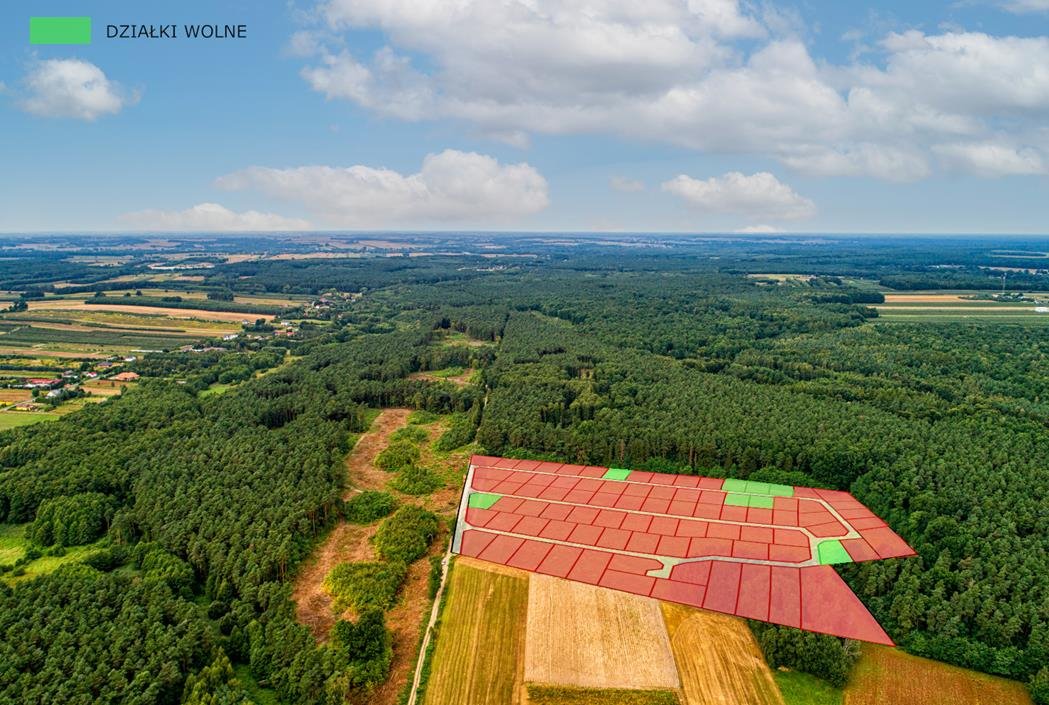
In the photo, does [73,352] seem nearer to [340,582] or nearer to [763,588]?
[340,582]

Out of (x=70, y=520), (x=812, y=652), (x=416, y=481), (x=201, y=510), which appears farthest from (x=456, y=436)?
(x=812, y=652)

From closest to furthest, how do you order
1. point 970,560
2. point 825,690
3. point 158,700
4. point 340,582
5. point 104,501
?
point 158,700 → point 825,690 → point 970,560 → point 340,582 → point 104,501

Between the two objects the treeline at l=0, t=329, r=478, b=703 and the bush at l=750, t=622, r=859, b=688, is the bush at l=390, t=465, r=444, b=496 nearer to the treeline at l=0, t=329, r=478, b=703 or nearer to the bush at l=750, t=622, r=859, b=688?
the treeline at l=0, t=329, r=478, b=703

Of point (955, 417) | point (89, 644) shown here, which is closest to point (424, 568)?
point (89, 644)

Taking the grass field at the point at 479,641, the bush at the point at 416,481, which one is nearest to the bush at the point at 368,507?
the bush at the point at 416,481

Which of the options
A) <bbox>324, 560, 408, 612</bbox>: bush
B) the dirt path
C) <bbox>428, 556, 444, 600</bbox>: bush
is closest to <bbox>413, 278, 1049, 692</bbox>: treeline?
A: the dirt path

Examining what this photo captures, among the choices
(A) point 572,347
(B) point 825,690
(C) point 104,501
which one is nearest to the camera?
(B) point 825,690

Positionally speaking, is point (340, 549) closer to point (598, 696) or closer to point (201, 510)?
point (201, 510)

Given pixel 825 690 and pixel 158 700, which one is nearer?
pixel 158 700
